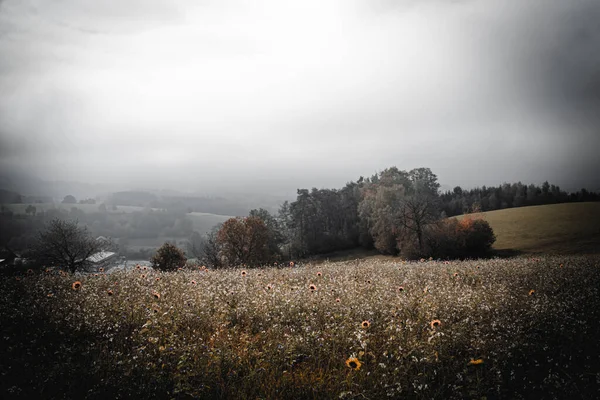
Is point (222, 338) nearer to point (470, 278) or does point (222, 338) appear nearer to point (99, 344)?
point (99, 344)

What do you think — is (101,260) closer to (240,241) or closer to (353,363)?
(240,241)

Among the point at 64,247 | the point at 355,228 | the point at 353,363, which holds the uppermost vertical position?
the point at 64,247

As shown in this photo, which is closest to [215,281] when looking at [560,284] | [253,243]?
[560,284]

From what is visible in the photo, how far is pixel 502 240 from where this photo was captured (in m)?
49.8

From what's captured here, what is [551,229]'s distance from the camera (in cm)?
4744

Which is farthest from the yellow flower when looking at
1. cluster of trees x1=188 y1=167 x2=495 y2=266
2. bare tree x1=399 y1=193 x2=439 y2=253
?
bare tree x1=399 y1=193 x2=439 y2=253

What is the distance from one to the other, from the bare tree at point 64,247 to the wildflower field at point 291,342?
27.4 metres

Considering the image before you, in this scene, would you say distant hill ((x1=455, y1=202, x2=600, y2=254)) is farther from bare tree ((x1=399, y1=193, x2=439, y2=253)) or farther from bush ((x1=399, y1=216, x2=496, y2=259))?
bare tree ((x1=399, y1=193, x2=439, y2=253))

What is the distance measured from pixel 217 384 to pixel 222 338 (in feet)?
4.25

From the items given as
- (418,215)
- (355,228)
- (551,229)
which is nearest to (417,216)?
(418,215)

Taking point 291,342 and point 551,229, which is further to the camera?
point 551,229

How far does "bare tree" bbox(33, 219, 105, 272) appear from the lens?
30.1 m

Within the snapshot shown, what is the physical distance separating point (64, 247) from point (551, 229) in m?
65.5

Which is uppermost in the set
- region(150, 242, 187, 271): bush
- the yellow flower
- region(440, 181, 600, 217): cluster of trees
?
region(440, 181, 600, 217): cluster of trees
